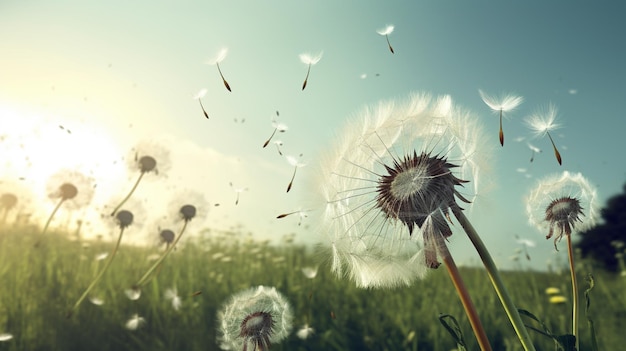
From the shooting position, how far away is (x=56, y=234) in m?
5.54

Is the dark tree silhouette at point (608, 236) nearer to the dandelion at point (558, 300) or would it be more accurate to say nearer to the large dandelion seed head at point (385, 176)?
the dandelion at point (558, 300)

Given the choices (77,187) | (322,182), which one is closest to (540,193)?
(322,182)

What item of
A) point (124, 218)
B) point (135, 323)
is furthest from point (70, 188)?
point (135, 323)

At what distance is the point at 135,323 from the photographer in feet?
12.5

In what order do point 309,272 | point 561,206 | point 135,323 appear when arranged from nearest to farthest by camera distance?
point 561,206, point 309,272, point 135,323

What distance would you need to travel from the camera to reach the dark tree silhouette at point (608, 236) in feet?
27.1

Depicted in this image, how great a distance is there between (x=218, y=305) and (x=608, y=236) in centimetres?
682

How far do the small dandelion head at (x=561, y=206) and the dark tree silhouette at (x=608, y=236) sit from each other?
733 cm

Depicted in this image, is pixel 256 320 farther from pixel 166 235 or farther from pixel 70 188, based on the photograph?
pixel 70 188

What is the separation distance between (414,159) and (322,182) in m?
0.31

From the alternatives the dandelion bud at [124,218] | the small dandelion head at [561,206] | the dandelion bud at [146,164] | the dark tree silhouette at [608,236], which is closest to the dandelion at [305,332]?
the small dandelion head at [561,206]

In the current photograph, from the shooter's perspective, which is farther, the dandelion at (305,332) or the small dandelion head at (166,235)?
the small dandelion head at (166,235)

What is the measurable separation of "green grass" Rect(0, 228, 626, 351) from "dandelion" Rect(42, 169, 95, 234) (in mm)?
847

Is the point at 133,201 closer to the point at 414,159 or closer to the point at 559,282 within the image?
the point at 414,159
